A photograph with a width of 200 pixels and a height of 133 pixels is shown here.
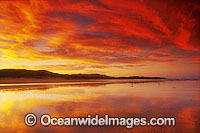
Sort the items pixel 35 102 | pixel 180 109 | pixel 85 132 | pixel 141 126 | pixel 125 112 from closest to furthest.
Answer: pixel 85 132
pixel 141 126
pixel 125 112
pixel 180 109
pixel 35 102

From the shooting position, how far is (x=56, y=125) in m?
3.68

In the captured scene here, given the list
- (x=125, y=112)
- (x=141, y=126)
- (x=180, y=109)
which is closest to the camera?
(x=141, y=126)

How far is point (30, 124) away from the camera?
12.0 ft

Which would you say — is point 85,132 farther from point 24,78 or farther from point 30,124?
point 24,78

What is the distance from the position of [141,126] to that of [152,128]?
6.0 inches

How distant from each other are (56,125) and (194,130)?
6.07ft

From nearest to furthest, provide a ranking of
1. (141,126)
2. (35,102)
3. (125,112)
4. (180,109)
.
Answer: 1. (141,126)
2. (125,112)
3. (180,109)
4. (35,102)

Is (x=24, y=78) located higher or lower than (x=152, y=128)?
higher

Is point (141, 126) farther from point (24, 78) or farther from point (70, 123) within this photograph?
point (24, 78)

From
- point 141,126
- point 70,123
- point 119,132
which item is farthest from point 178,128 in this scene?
point 70,123

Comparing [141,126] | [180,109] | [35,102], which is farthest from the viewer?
[35,102]

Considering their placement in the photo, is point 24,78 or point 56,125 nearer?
point 56,125

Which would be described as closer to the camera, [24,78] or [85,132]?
[85,132]

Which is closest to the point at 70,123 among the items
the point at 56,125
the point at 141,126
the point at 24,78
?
the point at 56,125
